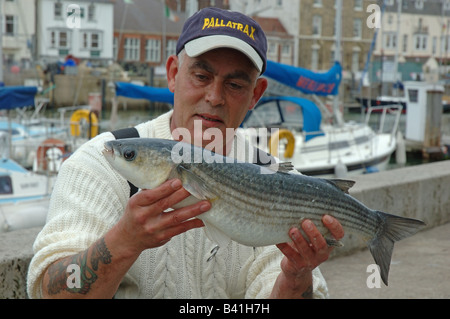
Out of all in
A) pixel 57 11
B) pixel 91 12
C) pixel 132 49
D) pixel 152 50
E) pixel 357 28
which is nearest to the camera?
pixel 357 28

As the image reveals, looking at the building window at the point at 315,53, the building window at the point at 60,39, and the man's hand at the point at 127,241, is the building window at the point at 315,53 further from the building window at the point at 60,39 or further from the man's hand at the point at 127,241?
the man's hand at the point at 127,241

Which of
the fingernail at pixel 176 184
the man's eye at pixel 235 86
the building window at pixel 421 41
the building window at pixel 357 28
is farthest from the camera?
the building window at pixel 421 41

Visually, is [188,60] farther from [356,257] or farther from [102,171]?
[356,257]

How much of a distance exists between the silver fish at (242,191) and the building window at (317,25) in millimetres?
26373

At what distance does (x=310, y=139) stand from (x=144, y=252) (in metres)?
14.1

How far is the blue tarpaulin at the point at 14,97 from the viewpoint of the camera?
1867cm

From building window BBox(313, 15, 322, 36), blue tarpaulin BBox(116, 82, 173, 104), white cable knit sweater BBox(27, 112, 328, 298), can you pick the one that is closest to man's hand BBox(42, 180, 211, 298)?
white cable knit sweater BBox(27, 112, 328, 298)

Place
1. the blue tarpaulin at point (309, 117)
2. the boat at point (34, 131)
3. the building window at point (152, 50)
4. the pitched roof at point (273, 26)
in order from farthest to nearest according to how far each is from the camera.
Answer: the building window at point (152, 50) → the pitched roof at point (273, 26) → the boat at point (34, 131) → the blue tarpaulin at point (309, 117)

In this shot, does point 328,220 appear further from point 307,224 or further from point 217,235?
point 217,235

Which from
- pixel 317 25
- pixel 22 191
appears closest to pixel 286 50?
pixel 317 25

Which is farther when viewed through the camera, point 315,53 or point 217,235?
point 315,53

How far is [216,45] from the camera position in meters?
2.78

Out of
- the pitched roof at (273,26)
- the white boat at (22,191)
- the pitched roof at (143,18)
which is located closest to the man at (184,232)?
the white boat at (22,191)

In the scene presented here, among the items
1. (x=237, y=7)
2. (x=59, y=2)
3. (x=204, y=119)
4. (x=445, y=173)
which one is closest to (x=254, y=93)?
(x=204, y=119)
